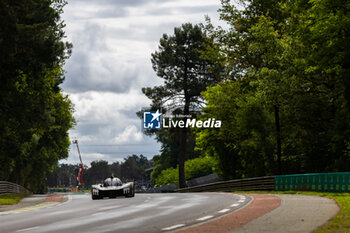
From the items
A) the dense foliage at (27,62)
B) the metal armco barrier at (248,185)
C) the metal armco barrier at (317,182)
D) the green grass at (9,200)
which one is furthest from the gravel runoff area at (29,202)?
the metal armco barrier at (317,182)

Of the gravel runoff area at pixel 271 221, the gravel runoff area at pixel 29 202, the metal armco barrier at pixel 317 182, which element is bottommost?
the gravel runoff area at pixel 271 221

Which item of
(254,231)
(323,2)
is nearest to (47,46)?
(323,2)

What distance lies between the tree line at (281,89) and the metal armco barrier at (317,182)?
4.43 m

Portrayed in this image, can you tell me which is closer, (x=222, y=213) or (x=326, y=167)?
(x=222, y=213)

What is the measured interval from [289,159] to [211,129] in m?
11.6

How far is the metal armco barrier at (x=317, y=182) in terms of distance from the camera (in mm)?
22634

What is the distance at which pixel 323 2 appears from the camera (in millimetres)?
22922

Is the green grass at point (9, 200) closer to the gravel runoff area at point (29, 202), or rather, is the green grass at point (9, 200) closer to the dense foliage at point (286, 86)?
the gravel runoff area at point (29, 202)

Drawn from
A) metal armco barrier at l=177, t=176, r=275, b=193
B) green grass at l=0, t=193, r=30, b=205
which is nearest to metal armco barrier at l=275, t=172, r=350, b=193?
metal armco barrier at l=177, t=176, r=275, b=193

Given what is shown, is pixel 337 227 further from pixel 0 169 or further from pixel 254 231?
pixel 0 169

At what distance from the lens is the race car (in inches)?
1165

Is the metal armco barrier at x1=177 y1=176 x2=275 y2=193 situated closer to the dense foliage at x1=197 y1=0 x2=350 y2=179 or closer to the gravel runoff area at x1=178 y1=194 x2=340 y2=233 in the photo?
the dense foliage at x1=197 y1=0 x2=350 y2=179

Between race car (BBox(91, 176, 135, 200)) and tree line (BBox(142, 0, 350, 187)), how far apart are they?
9.16 m

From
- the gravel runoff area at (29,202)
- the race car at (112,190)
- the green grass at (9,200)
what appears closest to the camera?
the gravel runoff area at (29,202)
